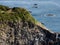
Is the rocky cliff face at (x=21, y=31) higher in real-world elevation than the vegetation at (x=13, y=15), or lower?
lower

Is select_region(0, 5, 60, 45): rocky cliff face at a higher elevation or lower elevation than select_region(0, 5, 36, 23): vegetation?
lower

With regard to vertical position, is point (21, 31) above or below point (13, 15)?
below

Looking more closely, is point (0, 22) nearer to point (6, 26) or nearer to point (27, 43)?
point (6, 26)

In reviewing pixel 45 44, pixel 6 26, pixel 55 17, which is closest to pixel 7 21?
pixel 6 26

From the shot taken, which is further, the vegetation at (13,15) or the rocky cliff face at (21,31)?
the vegetation at (13,15)

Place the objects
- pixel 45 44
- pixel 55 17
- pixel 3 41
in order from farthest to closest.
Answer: pixel 55 17 → pixel 45 44 → pixel 3 41

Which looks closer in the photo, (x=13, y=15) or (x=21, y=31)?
(x=21, y=31)

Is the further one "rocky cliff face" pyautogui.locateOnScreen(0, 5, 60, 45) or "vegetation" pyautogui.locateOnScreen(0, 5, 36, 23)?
"vegetation" pyautogui.locateOnScreen(0, 5, 36, 23)

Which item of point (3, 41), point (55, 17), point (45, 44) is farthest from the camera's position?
point (55, 17)
